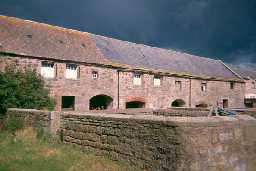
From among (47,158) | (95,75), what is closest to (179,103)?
(95,75)

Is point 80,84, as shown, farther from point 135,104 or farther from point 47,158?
point 47,158

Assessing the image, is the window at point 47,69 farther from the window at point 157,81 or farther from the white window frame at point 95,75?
the window at point 157,81

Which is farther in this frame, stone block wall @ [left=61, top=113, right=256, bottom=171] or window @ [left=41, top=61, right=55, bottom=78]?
window @ [left=41, top=61, right=55, bottom=78]

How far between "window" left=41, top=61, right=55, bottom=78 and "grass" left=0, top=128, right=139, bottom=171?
26.1 feet

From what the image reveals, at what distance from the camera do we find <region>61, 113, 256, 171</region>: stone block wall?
21.1 ft

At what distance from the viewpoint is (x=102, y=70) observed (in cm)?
2027

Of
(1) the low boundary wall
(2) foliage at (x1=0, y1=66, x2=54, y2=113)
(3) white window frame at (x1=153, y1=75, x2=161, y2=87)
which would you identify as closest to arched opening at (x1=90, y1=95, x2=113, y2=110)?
(3) white window frame at (x1=153, y1=75, x2=161, y2=87)

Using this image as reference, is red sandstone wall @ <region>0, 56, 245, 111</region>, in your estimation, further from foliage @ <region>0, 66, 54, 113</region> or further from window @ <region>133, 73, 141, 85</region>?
foliage @ <region>0, 66, 54, 113</region>

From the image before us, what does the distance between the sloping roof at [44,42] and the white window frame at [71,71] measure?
0.54m

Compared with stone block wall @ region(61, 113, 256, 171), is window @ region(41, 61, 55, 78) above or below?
above

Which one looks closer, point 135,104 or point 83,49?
point 83,49

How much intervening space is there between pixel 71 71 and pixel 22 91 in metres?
4.17

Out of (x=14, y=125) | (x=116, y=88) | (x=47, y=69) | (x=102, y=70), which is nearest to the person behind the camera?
(x=14, y=125)

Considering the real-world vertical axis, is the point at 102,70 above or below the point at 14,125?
above
